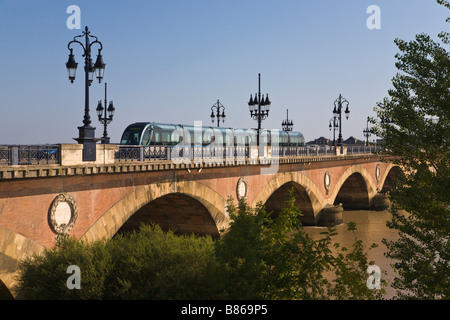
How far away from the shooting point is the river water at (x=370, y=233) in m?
23.3

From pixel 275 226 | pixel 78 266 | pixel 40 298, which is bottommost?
pixel 40 298

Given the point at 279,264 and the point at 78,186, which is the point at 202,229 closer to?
the point at 78,186

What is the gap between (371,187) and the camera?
144 feet

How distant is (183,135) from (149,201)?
9.83 meters

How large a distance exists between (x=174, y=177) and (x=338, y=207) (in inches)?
758

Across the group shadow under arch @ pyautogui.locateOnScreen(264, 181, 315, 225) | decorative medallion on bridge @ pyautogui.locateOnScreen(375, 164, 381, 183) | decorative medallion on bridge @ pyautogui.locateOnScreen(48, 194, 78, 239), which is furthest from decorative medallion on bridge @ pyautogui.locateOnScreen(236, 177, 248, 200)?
decorative medallion on bridge @ pyautogui.locateOnScreen(375, 164, 381, 183)

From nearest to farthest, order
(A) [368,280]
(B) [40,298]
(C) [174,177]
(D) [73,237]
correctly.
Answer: (A) [368,280] < (B) [40,298] < (D) [73,237] < (C) [174,177]

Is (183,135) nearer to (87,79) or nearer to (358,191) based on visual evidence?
(87,79)

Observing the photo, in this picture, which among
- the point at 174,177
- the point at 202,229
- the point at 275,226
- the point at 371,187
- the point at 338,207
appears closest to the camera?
the point at 275,226

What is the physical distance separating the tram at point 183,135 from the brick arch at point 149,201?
210 inches

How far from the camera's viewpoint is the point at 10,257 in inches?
469

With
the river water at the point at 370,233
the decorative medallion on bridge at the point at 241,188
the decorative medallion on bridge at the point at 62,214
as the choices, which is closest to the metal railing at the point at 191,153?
the decorative medallion on bridge at the point at 241,188

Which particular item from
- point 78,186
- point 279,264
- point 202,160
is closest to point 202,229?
point 202,160

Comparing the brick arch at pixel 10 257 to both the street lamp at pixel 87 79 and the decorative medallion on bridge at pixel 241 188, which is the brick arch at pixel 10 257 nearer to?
the street lamp at pixel 87 79
